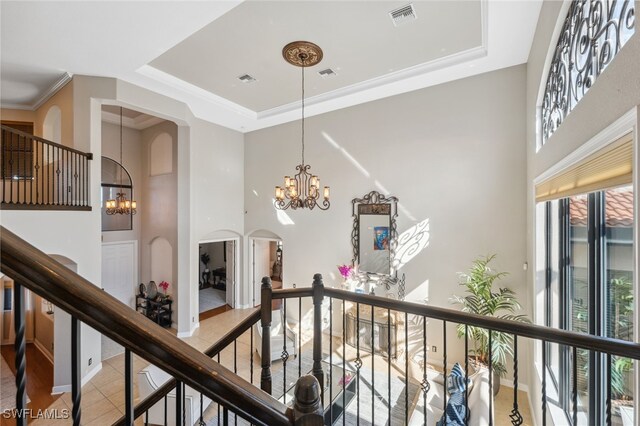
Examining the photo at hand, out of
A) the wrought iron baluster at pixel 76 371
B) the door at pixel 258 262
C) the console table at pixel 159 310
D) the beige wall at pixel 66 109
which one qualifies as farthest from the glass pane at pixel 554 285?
the console table at pixel 159 310

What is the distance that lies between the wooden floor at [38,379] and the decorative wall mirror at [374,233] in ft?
17.6

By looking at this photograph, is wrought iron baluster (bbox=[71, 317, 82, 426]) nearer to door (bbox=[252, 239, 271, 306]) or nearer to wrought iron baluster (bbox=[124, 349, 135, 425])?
wrought iron baluster (bbox=[124, 349, 135, 425])

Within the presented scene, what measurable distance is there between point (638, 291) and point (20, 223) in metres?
5.66

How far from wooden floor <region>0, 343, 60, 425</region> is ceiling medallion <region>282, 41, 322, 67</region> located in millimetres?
6144

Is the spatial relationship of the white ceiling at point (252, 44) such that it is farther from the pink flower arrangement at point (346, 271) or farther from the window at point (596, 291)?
the pink flower arrangement at point (346, 271)

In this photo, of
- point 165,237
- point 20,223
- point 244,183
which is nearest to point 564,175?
point 20,223

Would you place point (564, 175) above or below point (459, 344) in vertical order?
above

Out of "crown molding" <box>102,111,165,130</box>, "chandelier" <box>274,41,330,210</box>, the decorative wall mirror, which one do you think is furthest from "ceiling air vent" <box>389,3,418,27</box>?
"crown molding" <box>102,111,165,130</box>

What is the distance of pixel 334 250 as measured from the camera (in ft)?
19.7

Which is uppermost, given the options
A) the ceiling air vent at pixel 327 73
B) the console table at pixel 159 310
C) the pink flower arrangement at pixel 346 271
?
the ceiling air vent at pixel 327 73

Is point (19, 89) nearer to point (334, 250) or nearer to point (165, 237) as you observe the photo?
point (165, 237)

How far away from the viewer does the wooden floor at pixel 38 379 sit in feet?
13.8

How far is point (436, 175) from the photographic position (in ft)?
15.9

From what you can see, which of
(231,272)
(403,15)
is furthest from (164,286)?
(403,15)
